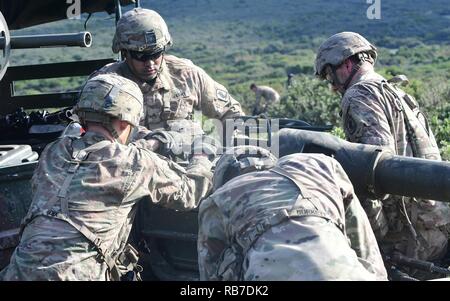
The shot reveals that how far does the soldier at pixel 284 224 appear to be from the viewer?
11.8 ft

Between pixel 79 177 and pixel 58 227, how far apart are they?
25cm

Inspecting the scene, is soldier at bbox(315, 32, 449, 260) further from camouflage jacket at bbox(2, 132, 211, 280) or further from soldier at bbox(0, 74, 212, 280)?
camouflage jacket at bbox(2, 132, 211, 280)

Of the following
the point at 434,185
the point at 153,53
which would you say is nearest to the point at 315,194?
the point at 434,185

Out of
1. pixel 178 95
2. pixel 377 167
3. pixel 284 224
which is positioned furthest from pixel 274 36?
pixel 284 224

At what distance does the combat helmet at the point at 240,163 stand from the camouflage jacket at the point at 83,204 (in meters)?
0.50

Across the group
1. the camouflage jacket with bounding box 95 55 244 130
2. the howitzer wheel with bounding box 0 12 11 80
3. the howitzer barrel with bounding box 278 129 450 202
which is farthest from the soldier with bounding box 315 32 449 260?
the howitzer wheel with bounding box 0 12 11 80

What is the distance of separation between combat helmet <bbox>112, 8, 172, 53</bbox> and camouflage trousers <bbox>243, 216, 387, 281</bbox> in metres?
2.71

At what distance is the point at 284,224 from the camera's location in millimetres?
3717

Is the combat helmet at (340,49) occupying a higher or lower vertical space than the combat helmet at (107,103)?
higher

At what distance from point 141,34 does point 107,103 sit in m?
1.61

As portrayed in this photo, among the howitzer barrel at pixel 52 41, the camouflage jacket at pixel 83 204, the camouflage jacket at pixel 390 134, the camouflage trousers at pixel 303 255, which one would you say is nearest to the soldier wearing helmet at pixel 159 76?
the howitzer barrel at pixel 52 41

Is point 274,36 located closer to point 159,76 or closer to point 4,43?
point 159,76

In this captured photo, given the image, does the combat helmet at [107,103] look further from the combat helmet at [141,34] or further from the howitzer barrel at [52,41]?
the howitzer barrel at [52,41]

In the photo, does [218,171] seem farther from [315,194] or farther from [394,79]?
[394,79]
